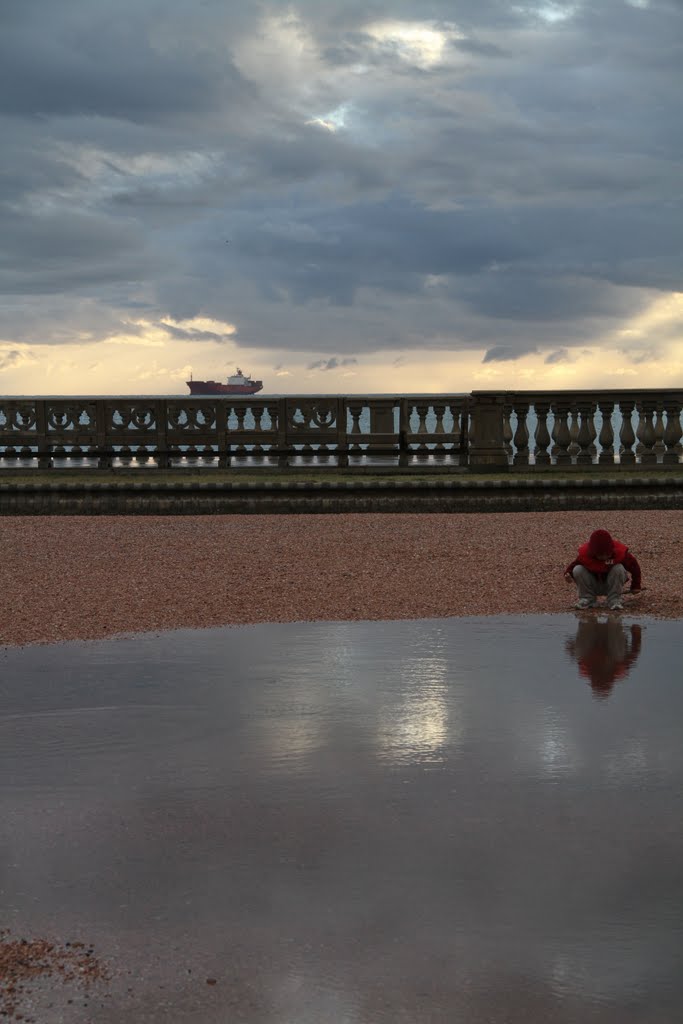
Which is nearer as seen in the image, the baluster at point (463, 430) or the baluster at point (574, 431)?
the baluster at point (574, 431)

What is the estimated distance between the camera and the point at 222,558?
37.3 feet

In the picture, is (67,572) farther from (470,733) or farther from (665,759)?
(665,759)

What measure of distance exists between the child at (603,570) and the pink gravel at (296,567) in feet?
0.56

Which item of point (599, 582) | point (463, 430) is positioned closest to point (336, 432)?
point (463, 430)

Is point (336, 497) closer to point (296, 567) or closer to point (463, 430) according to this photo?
point (463, 430)

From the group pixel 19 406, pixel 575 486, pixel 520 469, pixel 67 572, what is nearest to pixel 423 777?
pixel 67 572

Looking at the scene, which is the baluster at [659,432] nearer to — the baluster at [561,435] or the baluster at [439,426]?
the baluster at [561,435]

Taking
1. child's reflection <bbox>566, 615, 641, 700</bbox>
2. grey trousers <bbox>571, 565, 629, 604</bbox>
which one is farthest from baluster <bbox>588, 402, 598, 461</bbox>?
child's reflection <bbox>566, 615, 641, 700</bbox>

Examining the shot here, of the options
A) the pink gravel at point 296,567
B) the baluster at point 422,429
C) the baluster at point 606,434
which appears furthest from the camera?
the baluster at point 422,429

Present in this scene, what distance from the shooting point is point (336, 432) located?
18562mm

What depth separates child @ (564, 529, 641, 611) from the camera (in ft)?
28.6

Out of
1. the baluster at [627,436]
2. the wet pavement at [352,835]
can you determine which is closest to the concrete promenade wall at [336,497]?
the baluster at [627,436]

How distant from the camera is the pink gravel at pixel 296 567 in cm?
883

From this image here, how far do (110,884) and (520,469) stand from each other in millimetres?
14791
